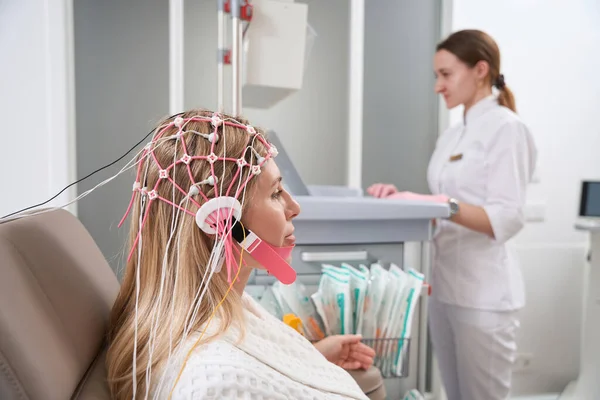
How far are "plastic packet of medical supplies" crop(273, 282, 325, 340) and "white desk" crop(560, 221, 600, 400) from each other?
130 centimetres

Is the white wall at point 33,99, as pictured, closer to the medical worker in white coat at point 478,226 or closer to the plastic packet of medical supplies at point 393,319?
the medical worker in white coat at point 478,226

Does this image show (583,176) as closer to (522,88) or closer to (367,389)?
(522,88)

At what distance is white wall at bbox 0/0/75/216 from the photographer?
1731 millimetres

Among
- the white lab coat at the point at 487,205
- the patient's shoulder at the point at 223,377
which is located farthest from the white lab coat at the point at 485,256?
the patient's shoulder at the point at 223,377

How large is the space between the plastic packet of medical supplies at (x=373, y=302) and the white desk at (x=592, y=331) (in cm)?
119

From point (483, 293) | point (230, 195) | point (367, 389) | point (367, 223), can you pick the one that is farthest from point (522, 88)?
point (230, 195)

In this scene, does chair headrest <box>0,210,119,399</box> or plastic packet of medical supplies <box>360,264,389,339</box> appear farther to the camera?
plastic packet of medical supplies <box>360,264,389,339</box>

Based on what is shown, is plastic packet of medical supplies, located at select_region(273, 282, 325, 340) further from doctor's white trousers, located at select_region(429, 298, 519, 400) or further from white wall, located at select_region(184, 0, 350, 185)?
white wall, located at select_region(184, 0, 350, 185)

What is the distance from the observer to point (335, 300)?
1.10 meters

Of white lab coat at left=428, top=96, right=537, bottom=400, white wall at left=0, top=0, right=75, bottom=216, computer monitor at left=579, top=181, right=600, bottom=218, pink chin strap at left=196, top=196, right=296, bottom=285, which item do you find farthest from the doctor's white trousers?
white wall at left=0, top=0, right=75, bottom=216

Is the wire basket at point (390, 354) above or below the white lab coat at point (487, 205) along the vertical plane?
below

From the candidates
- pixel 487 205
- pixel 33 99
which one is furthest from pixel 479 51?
pixel 33 99

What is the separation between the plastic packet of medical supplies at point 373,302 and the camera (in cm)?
110

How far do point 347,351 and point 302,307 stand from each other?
15cm
